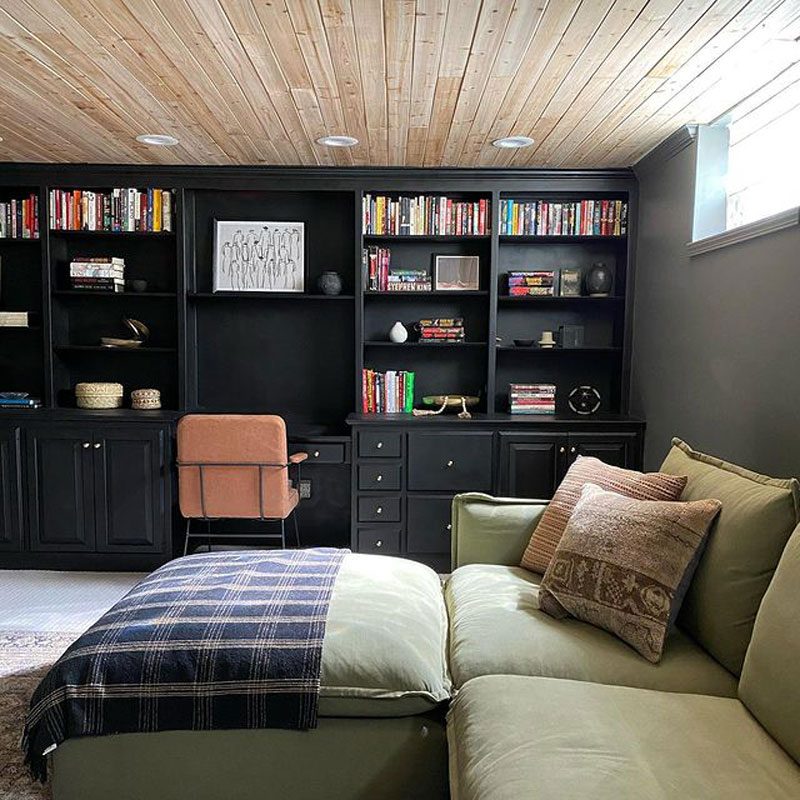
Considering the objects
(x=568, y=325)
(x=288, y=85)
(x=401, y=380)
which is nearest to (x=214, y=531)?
(x=401, y=380)

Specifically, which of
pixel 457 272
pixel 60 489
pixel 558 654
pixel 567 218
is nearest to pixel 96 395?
pixel 60 489

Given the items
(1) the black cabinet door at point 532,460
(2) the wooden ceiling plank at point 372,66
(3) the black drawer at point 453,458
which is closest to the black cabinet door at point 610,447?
(1) the black cabinet door at point 532,460

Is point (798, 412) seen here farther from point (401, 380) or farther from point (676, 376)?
point (401, 380)

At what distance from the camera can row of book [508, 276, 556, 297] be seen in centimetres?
427

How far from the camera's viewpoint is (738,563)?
189 cm

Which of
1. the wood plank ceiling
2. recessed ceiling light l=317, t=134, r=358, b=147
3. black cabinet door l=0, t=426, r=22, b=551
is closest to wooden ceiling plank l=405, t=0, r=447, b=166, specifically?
Answer: the wood plank ceiling

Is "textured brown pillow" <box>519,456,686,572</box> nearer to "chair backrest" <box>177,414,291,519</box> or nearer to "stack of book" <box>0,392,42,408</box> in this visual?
"chair backrest" <box>177,414,291,519</box>

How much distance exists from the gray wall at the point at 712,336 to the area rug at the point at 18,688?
261cm

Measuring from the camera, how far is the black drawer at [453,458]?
158 inches

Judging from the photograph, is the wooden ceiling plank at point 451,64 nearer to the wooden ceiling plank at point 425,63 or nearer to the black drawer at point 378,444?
the wooden ceiling plank at point 425,63

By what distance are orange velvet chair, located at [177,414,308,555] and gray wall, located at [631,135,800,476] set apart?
1.88 metres

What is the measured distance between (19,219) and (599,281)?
330cm

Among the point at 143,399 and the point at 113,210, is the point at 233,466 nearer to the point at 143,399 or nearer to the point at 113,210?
the point at 143,399

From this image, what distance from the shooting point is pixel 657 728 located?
157cm
